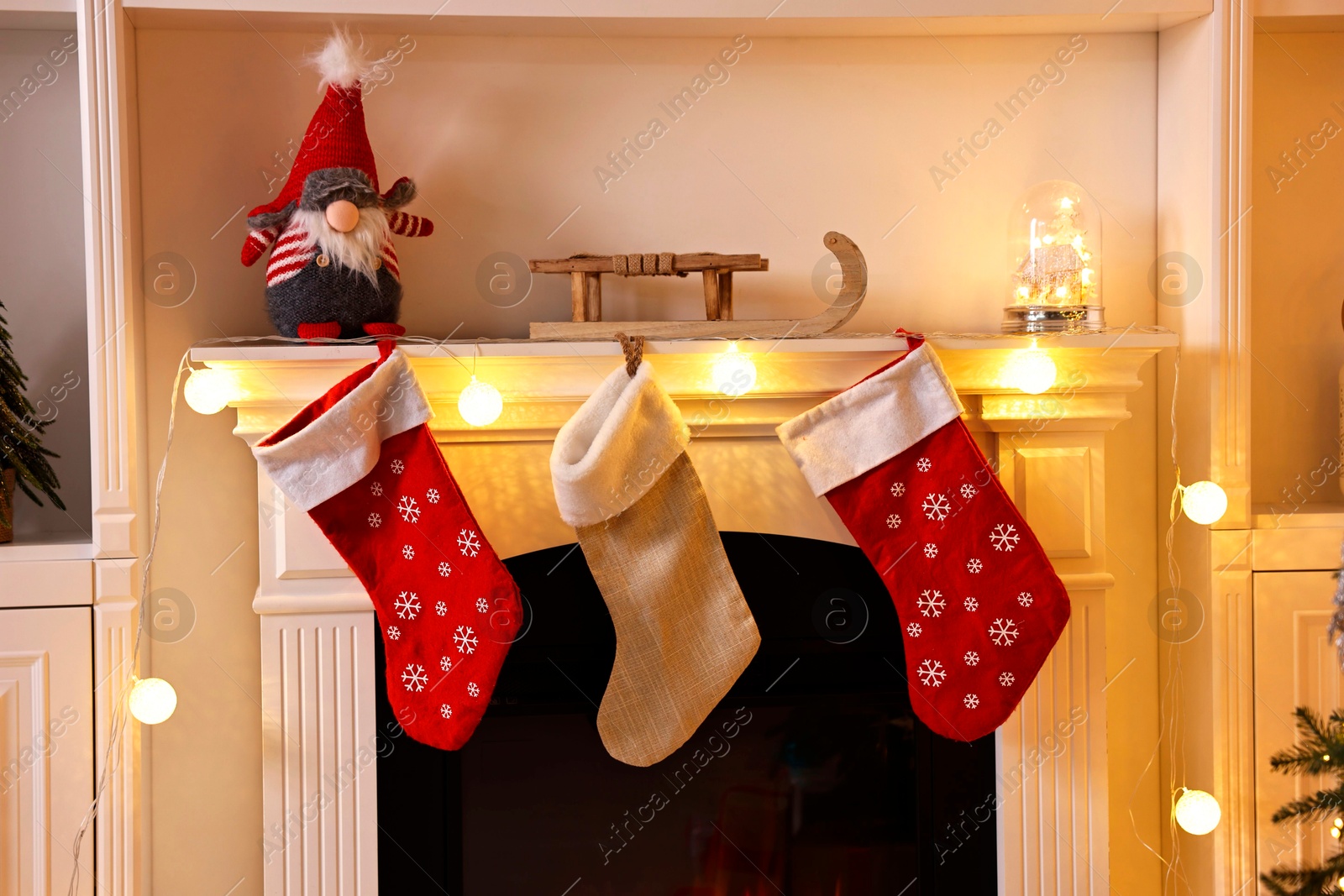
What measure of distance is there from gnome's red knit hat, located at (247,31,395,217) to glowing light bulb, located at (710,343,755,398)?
1.93 feet

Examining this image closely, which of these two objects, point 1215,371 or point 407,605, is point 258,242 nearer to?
point 407,605

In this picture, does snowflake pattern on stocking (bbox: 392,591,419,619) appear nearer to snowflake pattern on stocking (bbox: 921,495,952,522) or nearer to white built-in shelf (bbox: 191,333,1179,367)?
white built-in shelf (bbox: 191,333,1179,367)

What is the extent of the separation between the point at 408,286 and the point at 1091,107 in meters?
1.23

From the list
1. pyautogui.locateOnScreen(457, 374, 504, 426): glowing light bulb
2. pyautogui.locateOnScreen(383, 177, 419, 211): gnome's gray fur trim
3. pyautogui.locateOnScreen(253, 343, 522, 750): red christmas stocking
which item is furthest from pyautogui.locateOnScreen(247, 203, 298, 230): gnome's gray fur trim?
pyautogui.locateOnScreen(457, 374, 504, 426): glowing light bulb

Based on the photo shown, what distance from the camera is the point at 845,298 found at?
4.40ft

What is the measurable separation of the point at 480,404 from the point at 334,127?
46 centimetres

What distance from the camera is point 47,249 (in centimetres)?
147

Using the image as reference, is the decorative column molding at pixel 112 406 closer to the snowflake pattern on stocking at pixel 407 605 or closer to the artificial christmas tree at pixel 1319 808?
the snowflake pattern on stocking at pixel 407 605

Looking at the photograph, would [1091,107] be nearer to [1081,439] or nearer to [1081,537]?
[1081,439]

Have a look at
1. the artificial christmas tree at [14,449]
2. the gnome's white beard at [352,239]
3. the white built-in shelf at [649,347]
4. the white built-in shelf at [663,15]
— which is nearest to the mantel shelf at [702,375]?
the white built-in shelf at [649,347]

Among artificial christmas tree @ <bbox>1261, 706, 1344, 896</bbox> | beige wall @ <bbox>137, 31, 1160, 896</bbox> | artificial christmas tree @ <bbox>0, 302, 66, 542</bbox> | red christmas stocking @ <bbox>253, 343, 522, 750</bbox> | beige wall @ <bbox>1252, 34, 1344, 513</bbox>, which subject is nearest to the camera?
artificial christmas tree @ <bbox>1261, 706, 1344, 896</bbox>

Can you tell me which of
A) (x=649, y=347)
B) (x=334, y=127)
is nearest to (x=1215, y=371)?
(x=649, y=347)

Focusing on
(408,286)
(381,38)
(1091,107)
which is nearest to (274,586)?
(408,286)

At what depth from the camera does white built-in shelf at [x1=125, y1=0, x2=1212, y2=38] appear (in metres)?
1.35
